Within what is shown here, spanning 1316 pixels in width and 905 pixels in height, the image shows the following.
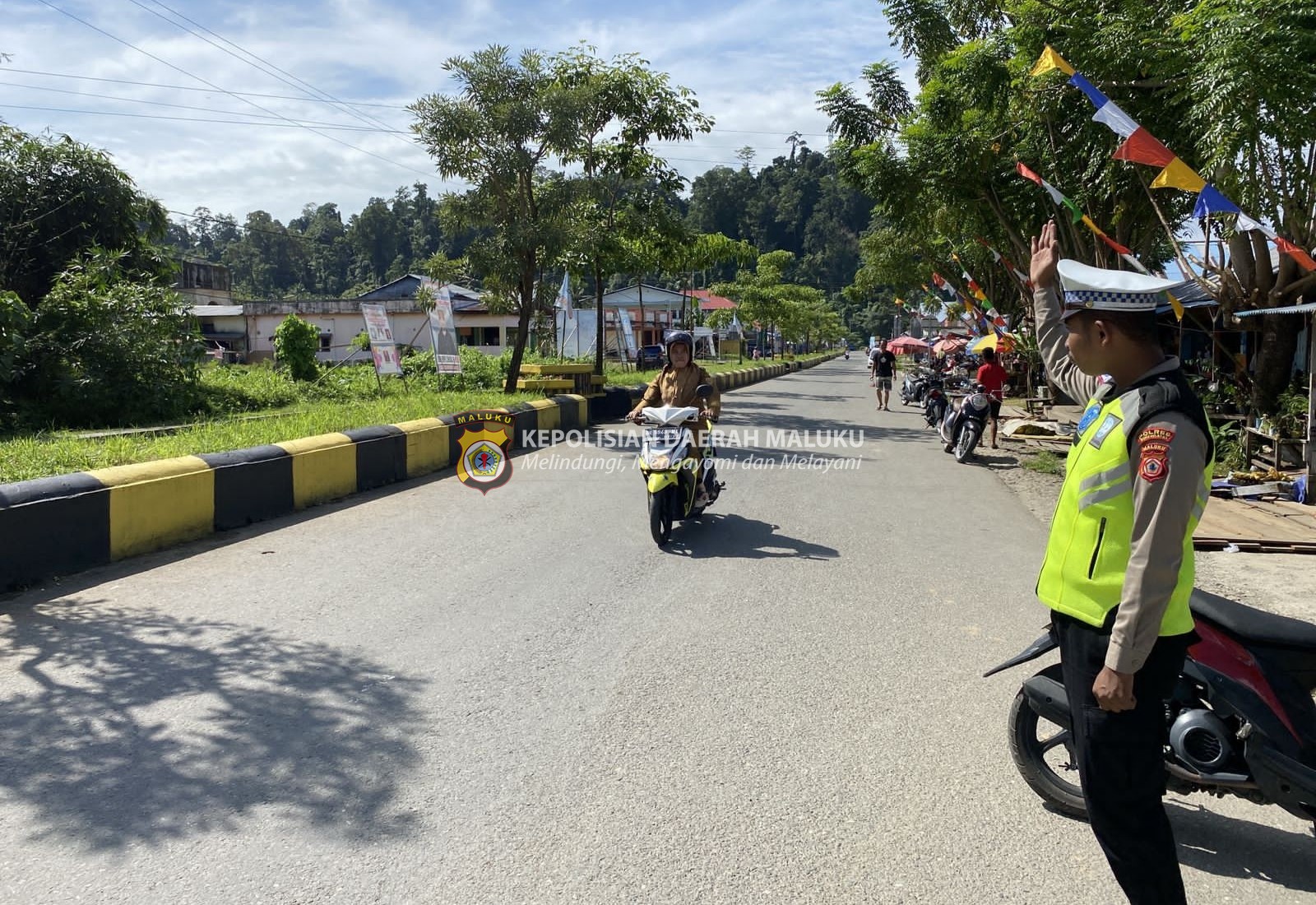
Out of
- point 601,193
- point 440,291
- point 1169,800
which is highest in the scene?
point 601,193

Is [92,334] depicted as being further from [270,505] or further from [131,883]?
[131,883]

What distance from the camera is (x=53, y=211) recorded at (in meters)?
16.5

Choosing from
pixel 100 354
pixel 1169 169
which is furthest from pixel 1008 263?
pixel 100 354

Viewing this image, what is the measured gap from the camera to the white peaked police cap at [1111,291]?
2256 mm

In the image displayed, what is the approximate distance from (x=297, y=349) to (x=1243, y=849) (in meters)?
20.2

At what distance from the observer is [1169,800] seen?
326 cm

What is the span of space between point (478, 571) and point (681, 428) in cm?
201

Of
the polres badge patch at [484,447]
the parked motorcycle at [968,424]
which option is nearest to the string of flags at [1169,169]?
the parked motorcycle at [968,424]

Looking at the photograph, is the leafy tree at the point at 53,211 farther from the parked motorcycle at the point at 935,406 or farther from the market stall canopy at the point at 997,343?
the market stall canopy at the point at 997,343

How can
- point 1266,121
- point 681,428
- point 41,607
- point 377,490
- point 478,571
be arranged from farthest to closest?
point 377,490 → point 1266,121 → point 681,428 → point 478,571 → point 41,607

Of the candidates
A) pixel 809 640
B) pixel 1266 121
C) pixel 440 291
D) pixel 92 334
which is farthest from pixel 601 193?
pixel 809 640

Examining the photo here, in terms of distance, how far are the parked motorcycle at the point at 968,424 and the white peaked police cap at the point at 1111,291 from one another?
34.6 feet

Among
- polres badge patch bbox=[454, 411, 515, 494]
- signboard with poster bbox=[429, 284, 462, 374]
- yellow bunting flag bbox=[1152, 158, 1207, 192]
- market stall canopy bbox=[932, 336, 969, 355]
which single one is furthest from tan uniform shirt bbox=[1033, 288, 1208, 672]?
market stall canopy bbox=[932, 336, 969, 355]

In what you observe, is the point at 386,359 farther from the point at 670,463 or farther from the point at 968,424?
the point at 670,463
